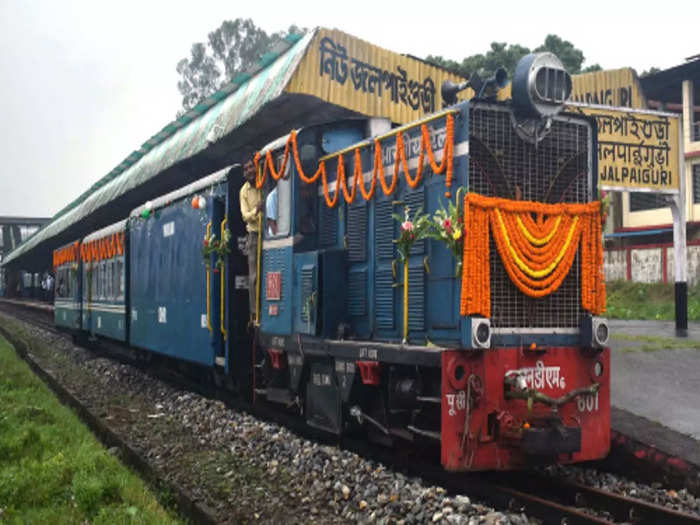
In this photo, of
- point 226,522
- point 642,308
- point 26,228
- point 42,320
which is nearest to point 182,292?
point 226,522

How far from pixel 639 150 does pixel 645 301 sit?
33.2ft

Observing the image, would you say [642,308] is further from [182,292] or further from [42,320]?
[42,320]

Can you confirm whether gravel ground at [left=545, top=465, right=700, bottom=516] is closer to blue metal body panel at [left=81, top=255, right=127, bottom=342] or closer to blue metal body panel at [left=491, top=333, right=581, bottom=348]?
blue metal body panel at [left=491, top=333, right=581, bottom=348]

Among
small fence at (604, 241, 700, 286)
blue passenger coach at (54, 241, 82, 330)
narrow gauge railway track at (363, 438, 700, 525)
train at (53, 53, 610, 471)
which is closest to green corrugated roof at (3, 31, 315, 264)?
blue passenger coach at (54, 241, 82, 330)

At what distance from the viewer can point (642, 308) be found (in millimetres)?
21297

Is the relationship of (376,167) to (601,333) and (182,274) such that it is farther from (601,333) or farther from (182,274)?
(182,274)

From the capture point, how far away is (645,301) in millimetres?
22297

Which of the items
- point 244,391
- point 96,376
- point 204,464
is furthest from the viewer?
point 96,376

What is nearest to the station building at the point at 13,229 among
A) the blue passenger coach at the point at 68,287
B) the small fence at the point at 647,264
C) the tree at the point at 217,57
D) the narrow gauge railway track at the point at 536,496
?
the tree at the point at 217,57

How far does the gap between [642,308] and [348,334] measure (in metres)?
16.4

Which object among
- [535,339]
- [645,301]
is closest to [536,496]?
[535,339]

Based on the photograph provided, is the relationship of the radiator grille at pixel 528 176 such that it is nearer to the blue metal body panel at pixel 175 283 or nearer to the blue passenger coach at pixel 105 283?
the blue metal body panel at pixel 175 283

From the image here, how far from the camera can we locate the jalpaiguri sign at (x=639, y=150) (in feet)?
43.7

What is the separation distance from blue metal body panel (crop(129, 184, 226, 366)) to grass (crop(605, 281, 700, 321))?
13.1m
